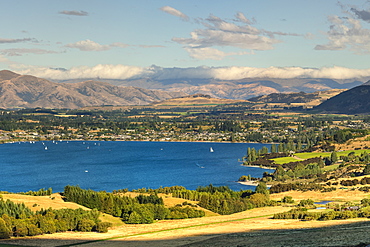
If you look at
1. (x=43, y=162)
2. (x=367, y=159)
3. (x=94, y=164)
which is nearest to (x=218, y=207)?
(x=367, y=159)

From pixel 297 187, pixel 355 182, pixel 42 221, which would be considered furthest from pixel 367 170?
pixel 42 221

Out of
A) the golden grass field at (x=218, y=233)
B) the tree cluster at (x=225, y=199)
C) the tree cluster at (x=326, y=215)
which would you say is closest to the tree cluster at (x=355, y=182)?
the tree cluster at (x=225, y=199)

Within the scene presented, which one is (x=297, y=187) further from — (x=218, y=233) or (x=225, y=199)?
(x=218, y=233)

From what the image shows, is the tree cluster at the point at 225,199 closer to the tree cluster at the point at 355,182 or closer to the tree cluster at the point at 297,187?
the tree cluster at the point at 297,187

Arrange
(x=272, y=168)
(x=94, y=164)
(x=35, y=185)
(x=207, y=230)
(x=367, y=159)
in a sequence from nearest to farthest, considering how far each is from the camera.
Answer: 1. (x=207, y=230)
2. (x=35, y=185)
3. (x=367, y=159)
4. (x=272, y=168)
5. (x=94, y=164)

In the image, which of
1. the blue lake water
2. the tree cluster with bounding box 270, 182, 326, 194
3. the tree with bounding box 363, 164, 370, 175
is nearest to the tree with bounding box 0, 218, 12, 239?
the tree cluster with bounding box 270, 182, 326, 194

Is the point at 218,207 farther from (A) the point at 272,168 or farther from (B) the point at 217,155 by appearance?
(B) the point at 217,155

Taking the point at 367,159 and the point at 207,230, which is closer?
the point at 207,230
